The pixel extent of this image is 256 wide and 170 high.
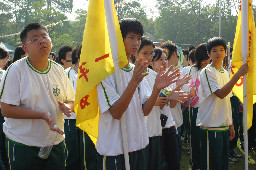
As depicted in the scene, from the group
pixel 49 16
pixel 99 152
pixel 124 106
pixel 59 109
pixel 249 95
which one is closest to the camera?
pixel 124 106

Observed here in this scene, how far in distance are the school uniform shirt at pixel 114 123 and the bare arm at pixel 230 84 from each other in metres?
1.44

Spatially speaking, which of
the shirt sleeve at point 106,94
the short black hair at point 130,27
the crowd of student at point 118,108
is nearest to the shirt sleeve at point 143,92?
the crowd of student at point 118,108

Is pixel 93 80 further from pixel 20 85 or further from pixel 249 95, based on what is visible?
pixel 249 95

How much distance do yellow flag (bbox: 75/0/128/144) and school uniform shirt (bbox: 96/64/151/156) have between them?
0.32ft

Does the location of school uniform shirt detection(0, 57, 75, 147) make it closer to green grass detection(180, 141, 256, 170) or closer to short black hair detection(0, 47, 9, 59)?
short black hair detection(0, 47, 9, 59)

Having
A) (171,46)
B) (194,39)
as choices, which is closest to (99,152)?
(171,46)

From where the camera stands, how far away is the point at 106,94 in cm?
236

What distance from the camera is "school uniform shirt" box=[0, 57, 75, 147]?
8.85ft

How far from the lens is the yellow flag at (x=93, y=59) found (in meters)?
2.40

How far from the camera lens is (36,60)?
9.33 feet

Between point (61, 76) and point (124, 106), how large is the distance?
42.4 inches

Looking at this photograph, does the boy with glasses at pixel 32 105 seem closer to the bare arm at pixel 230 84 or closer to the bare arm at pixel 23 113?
the bare arm at pixel 23 113

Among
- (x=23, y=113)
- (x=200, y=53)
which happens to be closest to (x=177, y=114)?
(x=200, y=53)

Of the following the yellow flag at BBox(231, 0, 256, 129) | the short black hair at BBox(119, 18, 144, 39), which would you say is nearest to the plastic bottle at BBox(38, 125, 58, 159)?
the short black hair at BBox(119, 18, 144, 39)
